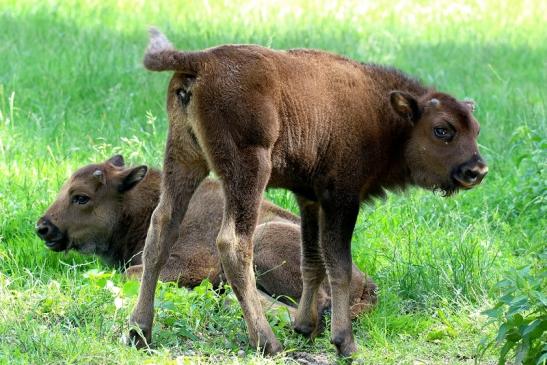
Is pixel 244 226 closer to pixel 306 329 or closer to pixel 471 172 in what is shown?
pixel 306 329

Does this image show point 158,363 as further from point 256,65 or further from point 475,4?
point 475,4

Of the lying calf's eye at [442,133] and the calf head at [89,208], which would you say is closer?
the lying calf's eye at [442,133]

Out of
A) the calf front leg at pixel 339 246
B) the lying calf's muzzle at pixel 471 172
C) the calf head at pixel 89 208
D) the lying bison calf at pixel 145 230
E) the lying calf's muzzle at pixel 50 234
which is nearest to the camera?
the calf front leg at pixel 339 246

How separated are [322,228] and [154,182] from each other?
2404 millimetres

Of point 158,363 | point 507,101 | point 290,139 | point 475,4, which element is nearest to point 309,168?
point 290,139

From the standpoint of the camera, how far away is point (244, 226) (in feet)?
22.4

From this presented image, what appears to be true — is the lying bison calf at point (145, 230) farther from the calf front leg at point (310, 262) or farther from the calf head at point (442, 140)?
the calf head at point (442, 140)

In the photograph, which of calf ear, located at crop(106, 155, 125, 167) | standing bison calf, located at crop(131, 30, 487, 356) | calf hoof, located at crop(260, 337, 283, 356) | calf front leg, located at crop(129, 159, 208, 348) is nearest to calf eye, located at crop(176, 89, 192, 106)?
standing bison calf, located at crop(131, 30, 487, 356)

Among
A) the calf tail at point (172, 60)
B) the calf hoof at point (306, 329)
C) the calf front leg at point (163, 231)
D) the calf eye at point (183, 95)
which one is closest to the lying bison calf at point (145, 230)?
the calf hoof at point (306, 329)

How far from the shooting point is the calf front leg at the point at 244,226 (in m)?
6.77

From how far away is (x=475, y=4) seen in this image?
19500mm

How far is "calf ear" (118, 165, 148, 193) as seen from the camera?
29.7 feet

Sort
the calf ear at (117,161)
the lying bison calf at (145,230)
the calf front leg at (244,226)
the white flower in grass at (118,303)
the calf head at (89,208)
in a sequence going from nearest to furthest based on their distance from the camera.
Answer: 1. the calf front leg at (244,226)
2. the white flower in grass at (118,303)
3. the lying bison calf at (145,230)
4. the calf head at (89,208)
5. the calf ear at (117,161)

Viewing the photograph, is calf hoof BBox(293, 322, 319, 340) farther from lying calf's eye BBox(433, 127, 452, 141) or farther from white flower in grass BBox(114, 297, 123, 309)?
lying calf's eye BBox(433, 127, 452, 141)
